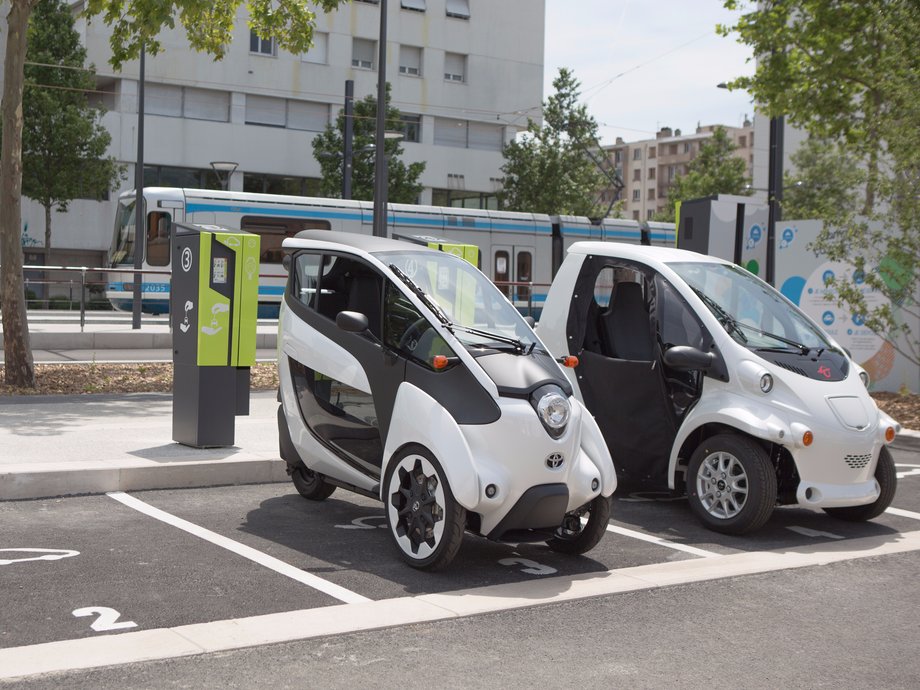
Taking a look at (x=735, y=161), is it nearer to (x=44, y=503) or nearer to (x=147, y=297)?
(x=147, y=297)

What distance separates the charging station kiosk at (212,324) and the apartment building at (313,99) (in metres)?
33.0

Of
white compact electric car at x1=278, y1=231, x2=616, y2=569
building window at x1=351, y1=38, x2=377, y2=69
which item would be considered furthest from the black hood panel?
building window at x1=351, y1=38, x2=377, y2=69

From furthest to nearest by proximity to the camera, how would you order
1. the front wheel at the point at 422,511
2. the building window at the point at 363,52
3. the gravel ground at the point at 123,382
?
the building window at the point at 363,52
the gravel ground at the point at 123,382
the front wheel at the point at 422,511

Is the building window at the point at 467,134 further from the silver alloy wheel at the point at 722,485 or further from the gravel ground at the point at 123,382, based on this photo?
the silver alloy wheel at the point at 722,485

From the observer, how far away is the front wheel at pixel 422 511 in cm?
561

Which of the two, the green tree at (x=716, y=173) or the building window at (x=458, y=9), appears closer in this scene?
the building window at (x=458, y=9)

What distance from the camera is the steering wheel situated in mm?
6193

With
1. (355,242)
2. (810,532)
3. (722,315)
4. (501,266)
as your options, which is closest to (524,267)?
(501,266)

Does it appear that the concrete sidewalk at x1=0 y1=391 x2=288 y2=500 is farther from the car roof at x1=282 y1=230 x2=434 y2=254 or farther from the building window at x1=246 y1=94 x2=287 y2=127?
the building window at x1=246 y1=94 x2=287 y2=127

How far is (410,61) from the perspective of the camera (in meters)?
49.5

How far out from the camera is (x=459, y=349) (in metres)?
5.91

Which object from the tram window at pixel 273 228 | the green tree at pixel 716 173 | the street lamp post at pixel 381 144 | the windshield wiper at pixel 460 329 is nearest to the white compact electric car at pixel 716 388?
the windshield wiper at pixel 460 329

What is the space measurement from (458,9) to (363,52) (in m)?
4.98

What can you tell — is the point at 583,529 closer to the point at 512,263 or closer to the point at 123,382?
the point at 123,382
